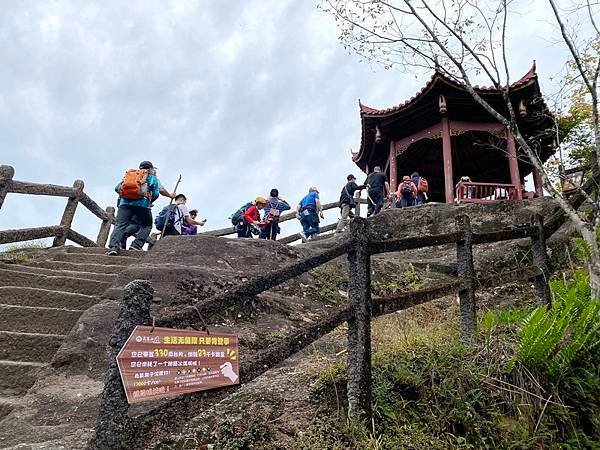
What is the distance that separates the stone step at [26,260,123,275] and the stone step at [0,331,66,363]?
6.08 feet

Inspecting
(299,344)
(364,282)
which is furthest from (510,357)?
(299,344)

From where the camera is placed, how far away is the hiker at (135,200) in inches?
255

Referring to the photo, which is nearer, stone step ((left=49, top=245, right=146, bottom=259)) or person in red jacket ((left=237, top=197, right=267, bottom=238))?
stone step ((left=49, top=245, right=146, bottom=259))

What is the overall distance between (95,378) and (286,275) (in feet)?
6.36

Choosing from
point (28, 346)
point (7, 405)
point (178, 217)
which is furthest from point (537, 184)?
point (7, 405)

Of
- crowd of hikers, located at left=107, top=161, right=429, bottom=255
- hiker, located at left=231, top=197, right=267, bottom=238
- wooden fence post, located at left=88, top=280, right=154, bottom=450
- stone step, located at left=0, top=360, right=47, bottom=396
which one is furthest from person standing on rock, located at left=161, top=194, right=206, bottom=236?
wooden fence post, located at left=88, top=280, right=154, bottom=450

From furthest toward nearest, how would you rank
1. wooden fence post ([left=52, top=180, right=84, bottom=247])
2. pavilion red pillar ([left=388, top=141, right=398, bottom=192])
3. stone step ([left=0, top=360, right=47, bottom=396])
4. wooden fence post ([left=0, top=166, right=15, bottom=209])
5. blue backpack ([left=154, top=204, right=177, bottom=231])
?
1. pavilion red pillar ([left=388, top=141, right=398, bottom=192])
2. blue backpack ([left=154, top=204, right=177, bottom=231])
3. wooden fence post ([left=52, top=180, right=84, bottom=247])
4. wooden fence post ([left=0, top=166, right=15, bottom=209])
5. stone step ([left=0, top=360, right=47, bottom=396])

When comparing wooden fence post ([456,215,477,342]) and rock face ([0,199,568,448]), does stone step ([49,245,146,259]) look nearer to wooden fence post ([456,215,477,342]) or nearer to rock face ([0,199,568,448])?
rock face ([0,199,568,448])

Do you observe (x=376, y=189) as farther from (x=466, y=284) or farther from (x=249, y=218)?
(x=466, y=284)

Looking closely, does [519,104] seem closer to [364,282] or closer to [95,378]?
[364,282]

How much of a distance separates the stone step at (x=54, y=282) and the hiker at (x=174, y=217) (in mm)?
→ 2738

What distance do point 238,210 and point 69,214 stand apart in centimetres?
328

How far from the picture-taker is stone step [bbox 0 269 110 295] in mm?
4974

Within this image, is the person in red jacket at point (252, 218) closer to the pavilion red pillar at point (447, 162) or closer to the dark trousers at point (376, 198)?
the dark trousers at point (376, 198)
